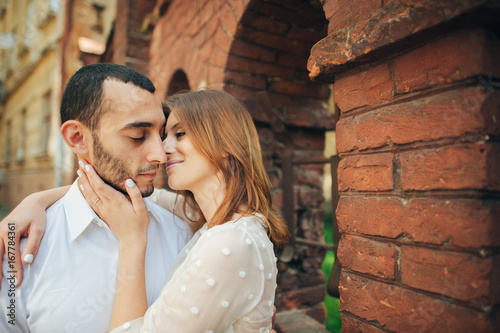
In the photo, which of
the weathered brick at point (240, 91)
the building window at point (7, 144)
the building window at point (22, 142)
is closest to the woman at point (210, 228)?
the weathered brick at point (240, 91)

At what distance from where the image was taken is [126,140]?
53.2 inches

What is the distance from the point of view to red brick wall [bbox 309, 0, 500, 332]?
678 millimetres

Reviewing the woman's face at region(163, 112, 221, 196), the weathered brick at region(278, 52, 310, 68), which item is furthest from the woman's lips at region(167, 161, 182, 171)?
the weathered brick at region(278, 52, 310, 68)

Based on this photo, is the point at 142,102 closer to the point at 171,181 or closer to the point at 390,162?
the point at 171,181

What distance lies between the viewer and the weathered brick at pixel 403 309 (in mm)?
694

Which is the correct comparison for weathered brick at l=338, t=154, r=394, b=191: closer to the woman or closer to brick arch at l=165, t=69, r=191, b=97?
the woman

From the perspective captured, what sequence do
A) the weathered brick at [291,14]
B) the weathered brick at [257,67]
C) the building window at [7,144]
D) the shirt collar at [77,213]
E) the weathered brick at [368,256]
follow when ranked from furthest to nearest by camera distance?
the building window at [7,144]
the weathered brick at [257,67]
the weathered brick at [291,14]
the shirt collar at [77,213]
the weathered brick at [368,256]

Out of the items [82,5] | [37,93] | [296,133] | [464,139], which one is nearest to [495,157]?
[464,139]

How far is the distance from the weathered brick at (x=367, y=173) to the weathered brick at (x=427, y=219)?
0.04m

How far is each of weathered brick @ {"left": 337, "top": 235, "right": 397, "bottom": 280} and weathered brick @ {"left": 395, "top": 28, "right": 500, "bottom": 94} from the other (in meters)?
0.47

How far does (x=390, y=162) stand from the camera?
2.85 feet

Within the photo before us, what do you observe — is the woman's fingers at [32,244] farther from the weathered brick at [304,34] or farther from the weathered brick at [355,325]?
the weathered brick at [304,34]

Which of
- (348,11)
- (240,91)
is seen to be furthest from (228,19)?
(348,11)

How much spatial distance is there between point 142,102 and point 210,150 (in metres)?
0.40
